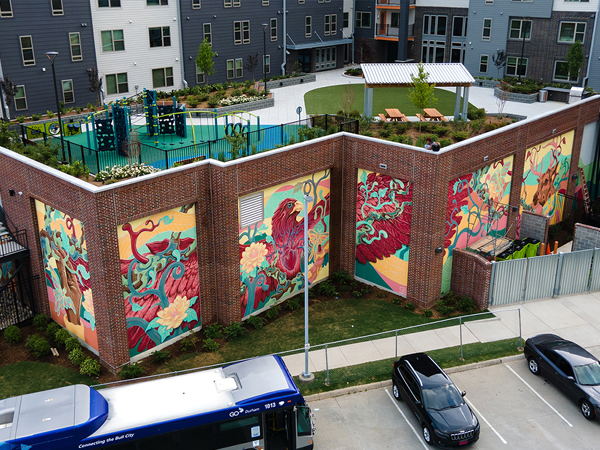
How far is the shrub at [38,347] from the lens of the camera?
2309cm

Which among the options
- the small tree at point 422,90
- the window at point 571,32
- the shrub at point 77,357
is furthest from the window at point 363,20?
the shrub at point 77,357

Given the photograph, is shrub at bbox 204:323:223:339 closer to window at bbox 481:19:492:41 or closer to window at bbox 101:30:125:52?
window at bbox 101:30:125:52

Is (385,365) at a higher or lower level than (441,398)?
lower

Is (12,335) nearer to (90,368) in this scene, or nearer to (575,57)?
(90,368)

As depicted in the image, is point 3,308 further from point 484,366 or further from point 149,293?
point 484,366

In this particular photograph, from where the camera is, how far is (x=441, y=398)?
19.1 metres

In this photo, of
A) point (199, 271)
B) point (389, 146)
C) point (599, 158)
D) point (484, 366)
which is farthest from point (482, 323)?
point (599, 158)

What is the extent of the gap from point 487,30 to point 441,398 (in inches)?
1781

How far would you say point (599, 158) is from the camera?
3853 centimetres

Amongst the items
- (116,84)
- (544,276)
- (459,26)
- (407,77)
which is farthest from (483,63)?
(544,276)

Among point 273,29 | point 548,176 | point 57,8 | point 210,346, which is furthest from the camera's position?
point 273,29

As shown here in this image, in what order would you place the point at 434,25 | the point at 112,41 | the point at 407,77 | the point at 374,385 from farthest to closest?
the point at 434,25
the point at 112,41
the point at 407,77
the point at 374,385

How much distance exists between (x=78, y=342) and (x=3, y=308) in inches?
165

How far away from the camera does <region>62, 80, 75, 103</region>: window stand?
44094 millimetres
